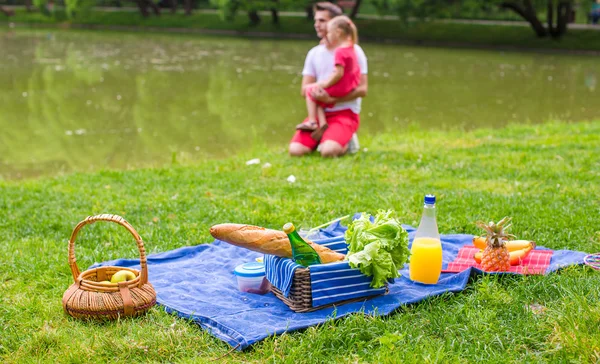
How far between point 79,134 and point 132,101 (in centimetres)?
301

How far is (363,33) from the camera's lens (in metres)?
31.0

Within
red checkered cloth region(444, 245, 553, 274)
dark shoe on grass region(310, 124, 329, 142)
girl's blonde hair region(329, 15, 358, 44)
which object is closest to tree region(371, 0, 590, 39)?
girl's blonde hair region(329, 15, 358, 44)

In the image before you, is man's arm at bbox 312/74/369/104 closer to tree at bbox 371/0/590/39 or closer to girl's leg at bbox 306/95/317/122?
girl's leg at bbox 306/95/317/122

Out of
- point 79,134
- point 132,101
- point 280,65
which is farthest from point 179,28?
point 79,134

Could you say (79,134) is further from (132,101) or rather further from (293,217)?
(293,217)

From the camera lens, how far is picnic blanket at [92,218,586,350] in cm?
302

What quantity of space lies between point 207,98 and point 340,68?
20.9ft

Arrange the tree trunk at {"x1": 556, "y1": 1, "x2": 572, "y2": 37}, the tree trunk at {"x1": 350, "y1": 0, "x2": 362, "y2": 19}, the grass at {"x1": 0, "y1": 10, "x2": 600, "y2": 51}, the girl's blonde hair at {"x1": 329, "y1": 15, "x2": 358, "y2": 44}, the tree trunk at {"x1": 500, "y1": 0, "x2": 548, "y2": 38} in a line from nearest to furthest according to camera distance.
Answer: the girl's blonde hair at {"x1": 329, "y1": 15, "x2": 358, "y2": 44}
the grass at {"x1": 0, "y1": 10, "x2": 600, "y2": 51}
the tree trunk at {"x1": 556, "y1": 1, "x2": 572, "y2": 37}
the tree trunk at {"x1": 500, "y1": 0, "x2": 548, "y2": 38}
the tree trunk at {"x1": 350, "y1": 0, "x2": 362, "y2": 19}

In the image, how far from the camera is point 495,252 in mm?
3523

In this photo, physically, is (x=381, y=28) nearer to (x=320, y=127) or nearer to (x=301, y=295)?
(x=320, y=127)

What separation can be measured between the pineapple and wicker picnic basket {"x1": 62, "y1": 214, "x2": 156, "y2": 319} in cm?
170

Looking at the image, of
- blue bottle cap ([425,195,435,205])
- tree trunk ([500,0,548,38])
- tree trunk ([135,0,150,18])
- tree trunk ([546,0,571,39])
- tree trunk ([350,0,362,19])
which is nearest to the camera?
blue bottle cap ([425,195,435,205])

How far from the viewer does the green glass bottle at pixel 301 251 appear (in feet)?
10.5

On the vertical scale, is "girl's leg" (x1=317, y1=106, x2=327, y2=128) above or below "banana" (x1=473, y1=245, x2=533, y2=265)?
above
